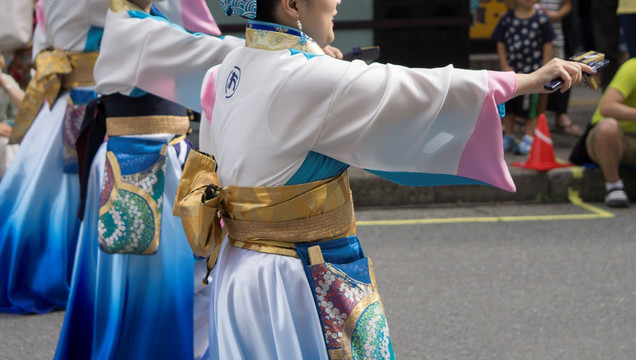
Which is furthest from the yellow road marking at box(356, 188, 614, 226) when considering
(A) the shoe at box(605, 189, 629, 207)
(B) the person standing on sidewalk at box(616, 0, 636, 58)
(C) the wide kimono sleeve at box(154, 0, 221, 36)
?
(C) the wide kimono sleeve at box(154, 0, 221, 36)

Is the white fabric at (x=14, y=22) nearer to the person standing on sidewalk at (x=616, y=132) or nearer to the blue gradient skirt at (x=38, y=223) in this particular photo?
the blue gradient skirt at (x=38, y=223)

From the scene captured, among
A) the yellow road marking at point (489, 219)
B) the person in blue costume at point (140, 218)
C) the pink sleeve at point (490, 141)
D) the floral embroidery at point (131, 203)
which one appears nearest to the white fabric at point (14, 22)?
the person in blue costume at point (140, 218)

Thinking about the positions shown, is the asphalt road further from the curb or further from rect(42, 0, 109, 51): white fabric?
rect(42, 0, 109, 51): white fabric

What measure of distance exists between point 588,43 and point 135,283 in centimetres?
697

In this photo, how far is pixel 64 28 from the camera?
13.7 ft

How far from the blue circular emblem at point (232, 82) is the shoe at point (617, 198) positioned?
4808 millimetres

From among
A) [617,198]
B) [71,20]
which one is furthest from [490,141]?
[617,198]

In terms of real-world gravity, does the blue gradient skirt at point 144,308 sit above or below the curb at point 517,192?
above

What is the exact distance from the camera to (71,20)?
4.12 metres

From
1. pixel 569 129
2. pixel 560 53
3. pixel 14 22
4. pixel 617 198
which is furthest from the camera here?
pixel 560 53

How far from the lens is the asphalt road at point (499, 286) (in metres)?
4.14

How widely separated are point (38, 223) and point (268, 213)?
268 cm

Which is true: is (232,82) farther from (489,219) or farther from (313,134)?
(489,219)

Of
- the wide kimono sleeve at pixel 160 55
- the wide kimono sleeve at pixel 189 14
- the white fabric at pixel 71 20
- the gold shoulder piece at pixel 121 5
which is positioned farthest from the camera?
the white fabric at pixel 71 20
